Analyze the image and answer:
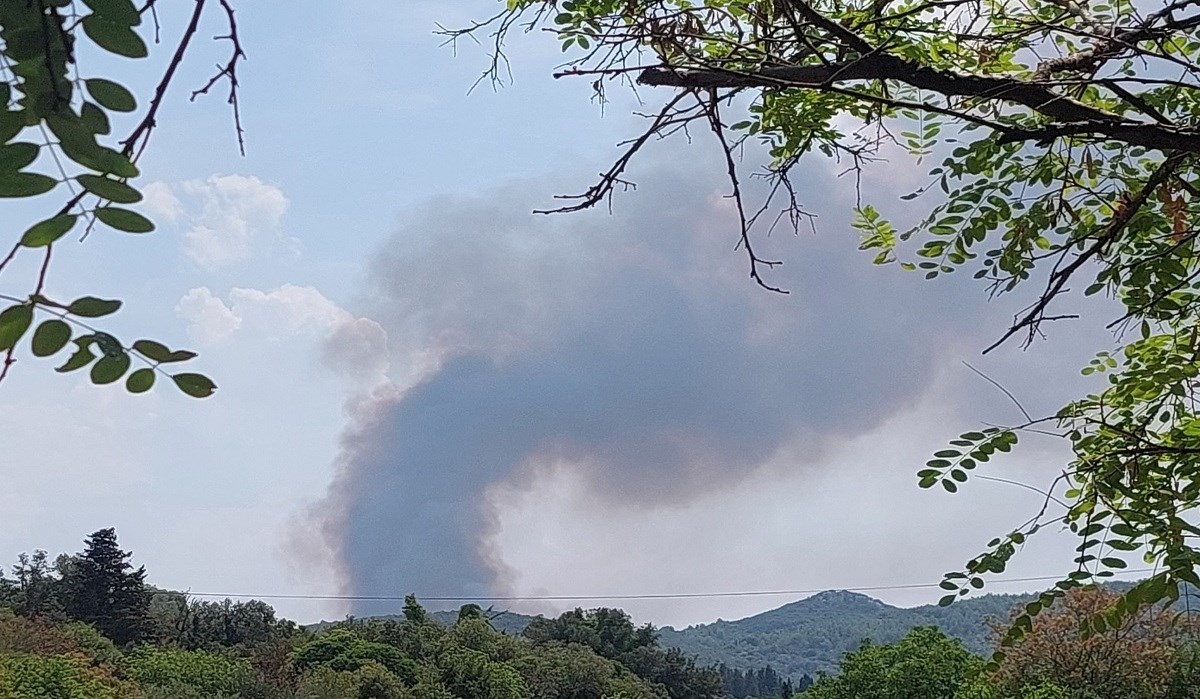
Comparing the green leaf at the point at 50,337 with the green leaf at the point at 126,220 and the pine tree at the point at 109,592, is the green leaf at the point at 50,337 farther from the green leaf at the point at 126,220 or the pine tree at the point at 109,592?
the pine tree at the point at 109,592

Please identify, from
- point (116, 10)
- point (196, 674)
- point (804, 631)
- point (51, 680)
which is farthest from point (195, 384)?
point (804, 631)

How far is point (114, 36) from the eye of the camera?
312mm

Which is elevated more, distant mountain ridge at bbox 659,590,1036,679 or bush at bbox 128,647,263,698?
distant mountain ridge at bbox 659,590,1036,679

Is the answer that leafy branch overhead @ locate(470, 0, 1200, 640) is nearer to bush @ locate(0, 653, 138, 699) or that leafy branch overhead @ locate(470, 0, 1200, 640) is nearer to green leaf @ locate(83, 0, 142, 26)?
green leaf @ locate(83, 0, 142, 26)

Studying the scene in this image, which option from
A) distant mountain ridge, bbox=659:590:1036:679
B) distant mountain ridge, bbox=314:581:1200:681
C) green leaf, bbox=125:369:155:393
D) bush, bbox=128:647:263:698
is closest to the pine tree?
bush, bbox=128:647:263:698

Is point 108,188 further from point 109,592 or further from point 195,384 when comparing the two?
point 109,592

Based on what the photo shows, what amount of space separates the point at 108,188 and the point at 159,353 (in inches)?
1.9

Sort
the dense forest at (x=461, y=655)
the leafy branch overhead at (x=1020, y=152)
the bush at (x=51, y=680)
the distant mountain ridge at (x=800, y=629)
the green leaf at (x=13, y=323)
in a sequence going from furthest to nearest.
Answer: the distant mountain ridge at (x=800, y=629), the dense forest at (x=461, y=655), the bush at (x=51, y=680), the leafy branch overhead at (x=1020, y=152), the green leaf at (x=13, y=323)

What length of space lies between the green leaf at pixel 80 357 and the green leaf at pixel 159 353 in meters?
0.01

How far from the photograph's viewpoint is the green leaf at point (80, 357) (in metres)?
0.30

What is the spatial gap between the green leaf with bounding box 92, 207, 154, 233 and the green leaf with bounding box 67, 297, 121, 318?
→ 0.02m

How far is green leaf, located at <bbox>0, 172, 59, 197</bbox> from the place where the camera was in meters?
0.28

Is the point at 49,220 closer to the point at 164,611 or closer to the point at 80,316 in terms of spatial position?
the point at 80,316

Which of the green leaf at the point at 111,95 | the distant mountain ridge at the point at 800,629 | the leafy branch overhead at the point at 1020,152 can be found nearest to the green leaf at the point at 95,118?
the green leaf at the point at 111,95
